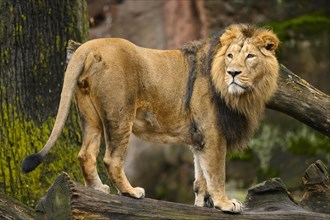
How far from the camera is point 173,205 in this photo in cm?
638

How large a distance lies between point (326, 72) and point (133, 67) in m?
7.57

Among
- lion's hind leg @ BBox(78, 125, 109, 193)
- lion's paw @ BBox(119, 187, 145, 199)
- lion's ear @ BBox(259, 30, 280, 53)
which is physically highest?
lion's ear @ BBox(259, 30, 280, 53)

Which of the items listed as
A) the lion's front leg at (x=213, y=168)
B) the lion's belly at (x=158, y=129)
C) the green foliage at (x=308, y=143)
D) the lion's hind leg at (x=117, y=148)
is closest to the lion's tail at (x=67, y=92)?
Answer: the lion's hind leg at (x=117, y=148)

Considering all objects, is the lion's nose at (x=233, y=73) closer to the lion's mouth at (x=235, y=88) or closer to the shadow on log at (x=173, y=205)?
the lion's mouth at (x=235, y=88)

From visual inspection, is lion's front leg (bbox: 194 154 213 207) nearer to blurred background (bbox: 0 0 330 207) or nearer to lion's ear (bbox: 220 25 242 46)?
lion's ear (bbox: 220 25 242 46)

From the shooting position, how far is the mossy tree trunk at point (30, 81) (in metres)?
7.94

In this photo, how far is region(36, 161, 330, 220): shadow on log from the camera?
5.95 m

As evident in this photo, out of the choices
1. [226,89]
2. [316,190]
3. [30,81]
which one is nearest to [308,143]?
[316,190]

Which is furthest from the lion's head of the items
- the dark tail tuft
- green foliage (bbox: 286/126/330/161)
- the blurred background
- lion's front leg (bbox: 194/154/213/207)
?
green foliage (bbox: 286/126/330/161)

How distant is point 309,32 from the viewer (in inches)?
551

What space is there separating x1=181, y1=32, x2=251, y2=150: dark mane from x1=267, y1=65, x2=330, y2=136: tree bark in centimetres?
100

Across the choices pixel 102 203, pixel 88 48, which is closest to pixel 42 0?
pixel 88 48

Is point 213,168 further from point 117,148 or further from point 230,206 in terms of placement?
point 117,148

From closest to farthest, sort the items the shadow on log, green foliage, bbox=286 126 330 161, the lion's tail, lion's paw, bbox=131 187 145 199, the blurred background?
the shadow on log
the lion's tail
lion's paw, bbox=131 187 145 199
green foliage, bbox=286 126 330 161
the blurred background
